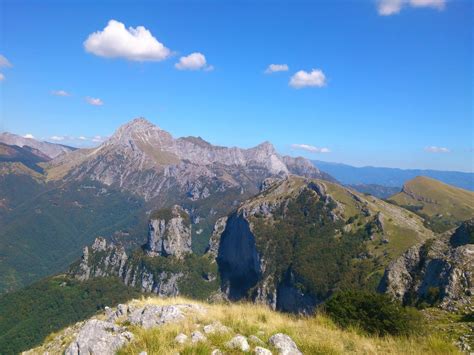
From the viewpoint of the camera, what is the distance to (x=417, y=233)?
604 feet

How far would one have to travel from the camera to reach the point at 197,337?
516 inches

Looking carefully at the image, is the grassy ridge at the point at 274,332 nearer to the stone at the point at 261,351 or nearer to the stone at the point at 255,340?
the stone at the point at 255,340

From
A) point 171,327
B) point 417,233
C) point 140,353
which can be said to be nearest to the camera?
point 140,353

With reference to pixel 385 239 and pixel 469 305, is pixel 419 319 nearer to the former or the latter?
pixel 469 305

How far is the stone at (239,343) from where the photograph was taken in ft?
40.5

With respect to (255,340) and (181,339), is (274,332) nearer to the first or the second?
(255,340)

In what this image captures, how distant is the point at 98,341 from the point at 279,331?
6.85 metres

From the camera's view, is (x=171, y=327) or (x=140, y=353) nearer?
(x=140, y=353)

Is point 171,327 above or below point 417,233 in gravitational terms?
above

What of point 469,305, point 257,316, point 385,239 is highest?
point 257,316

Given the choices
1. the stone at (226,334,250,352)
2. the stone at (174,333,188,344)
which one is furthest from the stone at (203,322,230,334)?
the stone at (226,334,250,352)

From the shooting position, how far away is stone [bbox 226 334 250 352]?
486 inches

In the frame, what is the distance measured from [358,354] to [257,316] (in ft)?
16.8

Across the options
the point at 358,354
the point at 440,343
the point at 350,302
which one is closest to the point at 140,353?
the point at 358,354
